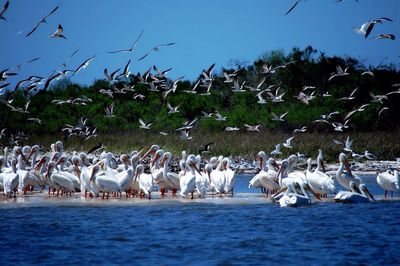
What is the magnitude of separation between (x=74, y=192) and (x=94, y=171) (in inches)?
71.1

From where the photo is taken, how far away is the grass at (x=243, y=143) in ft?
107

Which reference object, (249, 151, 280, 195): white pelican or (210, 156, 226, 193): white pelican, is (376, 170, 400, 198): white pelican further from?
(210, 156, 226, 193): white pelican

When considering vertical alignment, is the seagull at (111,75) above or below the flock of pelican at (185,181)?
above

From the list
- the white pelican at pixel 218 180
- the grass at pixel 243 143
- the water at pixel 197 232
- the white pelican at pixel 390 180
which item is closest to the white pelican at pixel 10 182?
the water at pixel 197 232

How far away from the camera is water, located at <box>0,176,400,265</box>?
13930mm

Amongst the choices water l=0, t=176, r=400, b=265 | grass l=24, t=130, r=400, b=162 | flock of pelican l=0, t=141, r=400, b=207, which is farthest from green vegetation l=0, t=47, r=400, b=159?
water l=0, t=176, r=400, b=265

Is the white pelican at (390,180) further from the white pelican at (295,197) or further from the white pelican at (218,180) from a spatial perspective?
the white pelican at (218,180)

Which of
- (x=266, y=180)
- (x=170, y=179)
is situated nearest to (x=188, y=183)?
(x=170, y=179)

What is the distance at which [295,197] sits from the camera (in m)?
18.0

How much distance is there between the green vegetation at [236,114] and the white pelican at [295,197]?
A: 14513 millimetres

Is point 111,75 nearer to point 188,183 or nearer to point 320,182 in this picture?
point 188,183

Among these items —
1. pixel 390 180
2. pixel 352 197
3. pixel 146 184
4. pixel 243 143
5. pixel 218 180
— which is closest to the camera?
pixel 352 197

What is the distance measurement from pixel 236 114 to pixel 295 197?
27.7m

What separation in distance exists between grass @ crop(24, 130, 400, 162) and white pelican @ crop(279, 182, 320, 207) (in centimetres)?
1329
